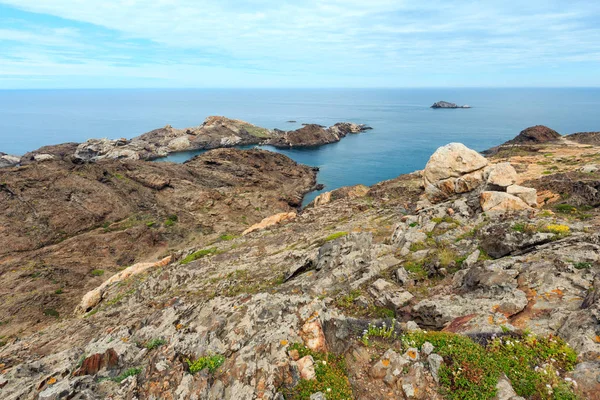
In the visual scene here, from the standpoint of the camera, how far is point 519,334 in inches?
347

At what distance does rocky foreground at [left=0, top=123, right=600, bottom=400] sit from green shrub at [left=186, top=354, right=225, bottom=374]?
36 millimetres

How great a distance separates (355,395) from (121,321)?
Result: 55.7 feet

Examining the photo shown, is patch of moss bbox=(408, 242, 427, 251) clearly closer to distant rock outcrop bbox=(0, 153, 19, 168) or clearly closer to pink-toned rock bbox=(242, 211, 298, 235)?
pink-toned rock bbox=(242, 211, 298, 235)

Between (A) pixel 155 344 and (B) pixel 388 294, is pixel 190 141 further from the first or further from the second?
(B) pixel 388 294

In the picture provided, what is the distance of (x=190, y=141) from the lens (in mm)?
146000

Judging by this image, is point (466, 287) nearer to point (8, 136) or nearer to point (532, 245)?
point (532, 245)

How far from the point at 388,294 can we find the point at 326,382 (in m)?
5.94

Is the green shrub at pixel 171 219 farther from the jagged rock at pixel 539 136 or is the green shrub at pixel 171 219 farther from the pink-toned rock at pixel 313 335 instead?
the jagged rock at pixel 539 136

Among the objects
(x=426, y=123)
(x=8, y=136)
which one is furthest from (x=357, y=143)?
(x=8, y=136)

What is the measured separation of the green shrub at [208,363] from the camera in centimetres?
941

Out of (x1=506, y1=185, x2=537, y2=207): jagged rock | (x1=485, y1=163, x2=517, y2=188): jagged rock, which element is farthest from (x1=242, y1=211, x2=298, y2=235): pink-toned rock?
(x1=506, y1=185, x2=537, y2=207): jagged rock

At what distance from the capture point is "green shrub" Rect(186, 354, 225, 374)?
941 cm

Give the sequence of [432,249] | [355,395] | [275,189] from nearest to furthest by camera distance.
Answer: [355,395]
[432,249]
[275,189]

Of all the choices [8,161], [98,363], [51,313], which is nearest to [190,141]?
[8,161]
